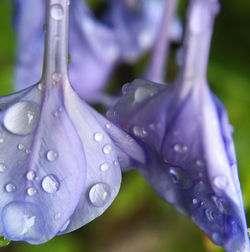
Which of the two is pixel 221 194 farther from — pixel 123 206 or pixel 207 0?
pixel 123 206

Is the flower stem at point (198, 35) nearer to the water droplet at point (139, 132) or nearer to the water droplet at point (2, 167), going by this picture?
the water droplet at point (139, 132)

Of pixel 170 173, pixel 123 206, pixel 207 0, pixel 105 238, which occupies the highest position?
pixel 207 0

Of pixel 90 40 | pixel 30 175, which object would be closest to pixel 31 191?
pixel 30 175

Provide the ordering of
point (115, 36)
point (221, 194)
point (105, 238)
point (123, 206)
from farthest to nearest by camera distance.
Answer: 1. point (105, 238)
2. point (123, 206)
3. point (115, 36)
4. point (221, 194)

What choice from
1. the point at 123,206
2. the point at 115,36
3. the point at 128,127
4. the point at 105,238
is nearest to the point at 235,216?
the point at 128,127

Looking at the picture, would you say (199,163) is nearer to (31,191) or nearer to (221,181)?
(221,181)

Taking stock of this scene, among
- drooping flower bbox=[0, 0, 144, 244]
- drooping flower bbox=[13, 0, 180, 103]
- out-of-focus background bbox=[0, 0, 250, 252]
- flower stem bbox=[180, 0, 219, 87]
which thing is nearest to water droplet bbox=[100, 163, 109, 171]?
drooping flower bbox=[0, 0, 144, 244]
